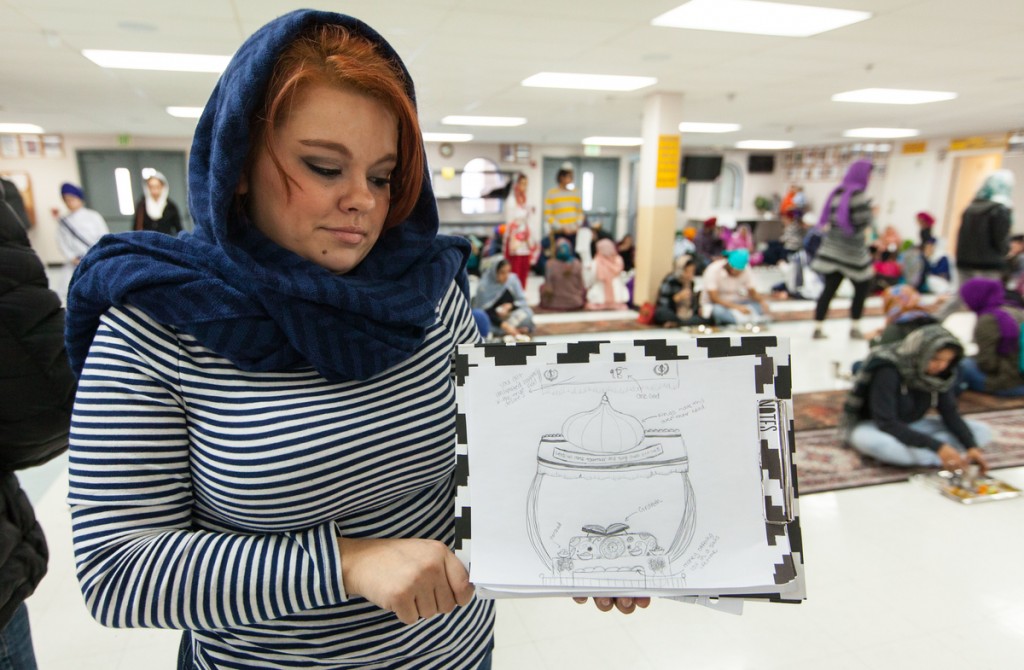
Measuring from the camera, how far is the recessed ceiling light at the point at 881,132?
11156 millimetres

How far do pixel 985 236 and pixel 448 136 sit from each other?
9.54 metres

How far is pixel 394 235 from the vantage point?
90 centimetres

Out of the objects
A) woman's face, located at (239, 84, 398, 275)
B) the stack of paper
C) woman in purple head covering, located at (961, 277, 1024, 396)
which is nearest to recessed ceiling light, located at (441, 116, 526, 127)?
woman in purple head covering, located at (961, 277, 1024, 396)

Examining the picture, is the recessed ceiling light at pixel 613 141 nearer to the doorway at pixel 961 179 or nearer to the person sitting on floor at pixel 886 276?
the person sitting on floor at pixel 886 276

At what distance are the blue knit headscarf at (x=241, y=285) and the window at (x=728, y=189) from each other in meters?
16.3

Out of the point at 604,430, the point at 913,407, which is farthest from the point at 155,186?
the point at 604,430

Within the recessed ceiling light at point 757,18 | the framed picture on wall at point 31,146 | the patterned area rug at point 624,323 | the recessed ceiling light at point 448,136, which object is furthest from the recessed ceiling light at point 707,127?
the framed picture on wall at point 31,146

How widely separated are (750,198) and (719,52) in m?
12.0

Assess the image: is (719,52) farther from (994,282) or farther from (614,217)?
(614,217)

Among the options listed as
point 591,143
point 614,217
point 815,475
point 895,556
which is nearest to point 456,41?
point 815,475

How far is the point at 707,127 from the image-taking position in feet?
34.9

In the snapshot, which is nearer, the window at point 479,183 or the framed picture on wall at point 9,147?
the framed picture on wall at point 9,147

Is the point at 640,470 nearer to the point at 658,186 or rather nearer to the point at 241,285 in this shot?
the point at 241,285

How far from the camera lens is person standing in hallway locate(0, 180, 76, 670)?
3.38 feet
